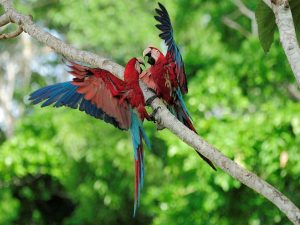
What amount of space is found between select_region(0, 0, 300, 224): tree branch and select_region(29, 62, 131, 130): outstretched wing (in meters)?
0.08

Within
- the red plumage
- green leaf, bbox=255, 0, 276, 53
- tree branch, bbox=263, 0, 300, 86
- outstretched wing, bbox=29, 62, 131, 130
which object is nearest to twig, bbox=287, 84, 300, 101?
the red plumage

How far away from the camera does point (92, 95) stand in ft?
4.43

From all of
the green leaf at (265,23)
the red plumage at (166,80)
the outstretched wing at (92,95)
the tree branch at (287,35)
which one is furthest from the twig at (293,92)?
the tree branch at (287,35)

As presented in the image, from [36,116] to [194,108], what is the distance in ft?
6.25

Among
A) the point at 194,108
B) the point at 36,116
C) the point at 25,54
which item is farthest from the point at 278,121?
the point at 25,54

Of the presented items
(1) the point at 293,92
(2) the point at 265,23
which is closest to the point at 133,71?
(2) the point at 265,23

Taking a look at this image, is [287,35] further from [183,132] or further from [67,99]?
[67,99]

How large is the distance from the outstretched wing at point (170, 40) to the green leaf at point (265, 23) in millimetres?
213

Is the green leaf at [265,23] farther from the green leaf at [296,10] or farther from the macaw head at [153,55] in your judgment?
the macaw head at [153,55]

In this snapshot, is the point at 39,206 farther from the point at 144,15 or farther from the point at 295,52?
the point at 295,52

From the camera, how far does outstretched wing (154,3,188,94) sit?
51.3 inches

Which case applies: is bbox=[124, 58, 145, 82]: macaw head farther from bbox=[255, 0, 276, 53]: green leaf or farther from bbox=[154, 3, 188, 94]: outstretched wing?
bbox=[255, 0, 276, 53]: green leaf

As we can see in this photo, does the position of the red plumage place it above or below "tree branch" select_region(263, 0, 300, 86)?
below

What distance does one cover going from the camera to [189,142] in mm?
847
